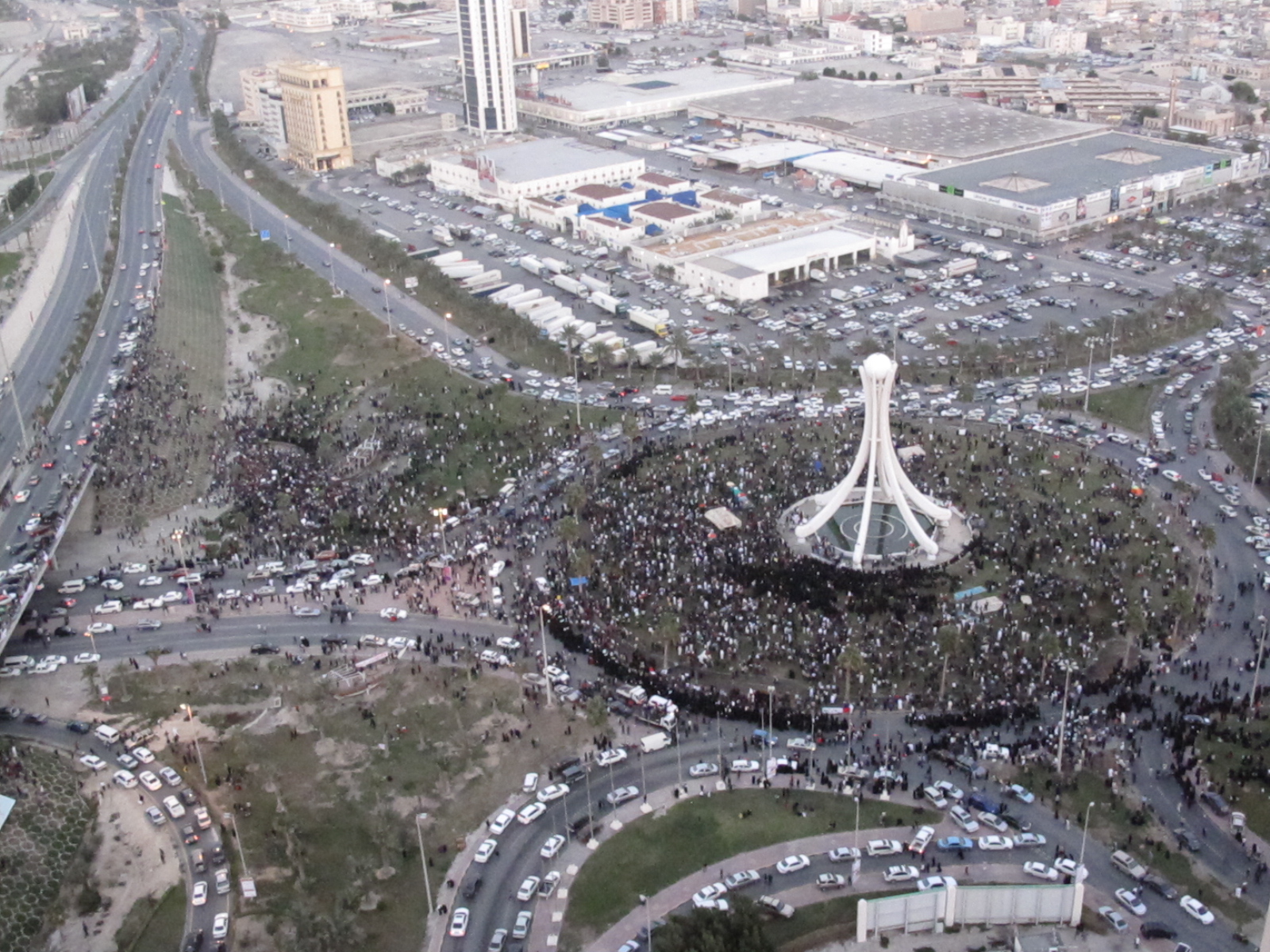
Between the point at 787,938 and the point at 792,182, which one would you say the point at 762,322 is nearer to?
the point at 792,182

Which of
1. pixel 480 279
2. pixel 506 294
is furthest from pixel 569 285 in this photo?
pixel 480 279

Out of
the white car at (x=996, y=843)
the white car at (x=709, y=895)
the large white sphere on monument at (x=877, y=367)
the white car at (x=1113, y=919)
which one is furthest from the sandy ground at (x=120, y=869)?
the large white sphere on monument at (x=877, y=367)

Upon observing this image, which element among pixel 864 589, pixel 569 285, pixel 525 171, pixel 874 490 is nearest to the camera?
pixel 864 589

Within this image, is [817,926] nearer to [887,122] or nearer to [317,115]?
[887,122]

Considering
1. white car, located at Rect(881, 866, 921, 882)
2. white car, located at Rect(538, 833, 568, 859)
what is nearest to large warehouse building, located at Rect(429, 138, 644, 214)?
white car, located at Rect(538, 833, 568, 859)

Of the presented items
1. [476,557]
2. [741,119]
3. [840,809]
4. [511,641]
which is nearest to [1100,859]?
[840,809]

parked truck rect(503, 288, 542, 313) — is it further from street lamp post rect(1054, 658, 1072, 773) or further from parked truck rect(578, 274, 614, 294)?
street lamp post rect(1054, 658, 1072, 773)
